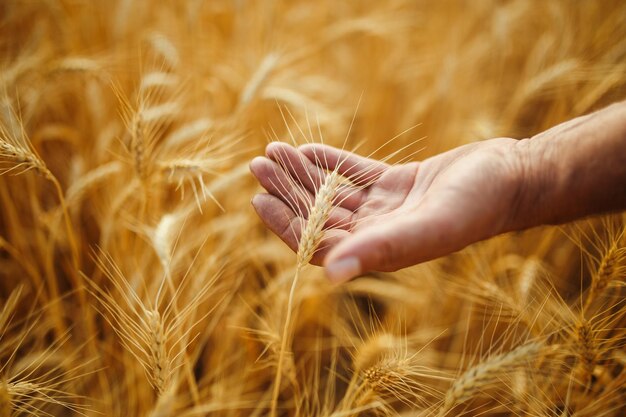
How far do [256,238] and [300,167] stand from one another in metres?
0.84

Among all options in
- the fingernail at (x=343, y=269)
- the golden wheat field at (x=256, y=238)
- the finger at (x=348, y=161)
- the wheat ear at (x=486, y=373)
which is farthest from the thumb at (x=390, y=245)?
the finger at (x=348, y=161)

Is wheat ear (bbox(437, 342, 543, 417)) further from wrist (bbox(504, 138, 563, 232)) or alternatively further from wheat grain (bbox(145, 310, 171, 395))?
wheat grain (bbox(145, 310, 171, 395))

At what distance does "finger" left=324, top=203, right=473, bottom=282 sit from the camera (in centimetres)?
69

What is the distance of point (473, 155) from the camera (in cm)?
94

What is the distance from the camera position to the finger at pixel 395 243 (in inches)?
27.1

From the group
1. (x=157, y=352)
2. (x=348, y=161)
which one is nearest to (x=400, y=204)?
(x=348, y=161)

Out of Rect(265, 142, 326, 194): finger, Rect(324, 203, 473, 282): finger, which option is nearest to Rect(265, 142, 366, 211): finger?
Rect(265, 142, 326, 194): finger

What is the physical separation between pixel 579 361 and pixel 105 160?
181 centimetres

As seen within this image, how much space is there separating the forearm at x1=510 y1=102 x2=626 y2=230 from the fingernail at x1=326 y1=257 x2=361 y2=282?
1.71ft

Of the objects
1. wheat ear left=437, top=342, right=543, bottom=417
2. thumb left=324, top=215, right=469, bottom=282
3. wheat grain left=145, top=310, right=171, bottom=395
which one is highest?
thumb left=324, top=215, right=469, bottom=282

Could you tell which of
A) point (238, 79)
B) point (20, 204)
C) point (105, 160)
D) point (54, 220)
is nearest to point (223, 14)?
point (238, 79)

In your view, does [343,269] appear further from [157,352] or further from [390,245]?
[157,352]

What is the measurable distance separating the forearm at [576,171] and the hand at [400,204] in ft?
0.14

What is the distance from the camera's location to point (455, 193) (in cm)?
81
